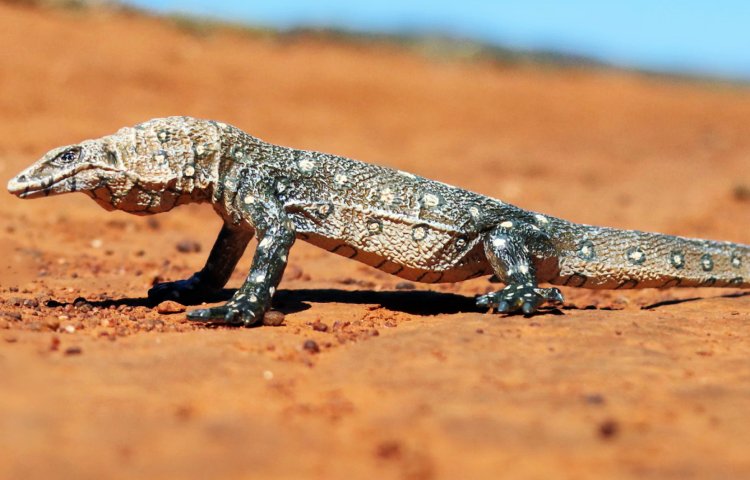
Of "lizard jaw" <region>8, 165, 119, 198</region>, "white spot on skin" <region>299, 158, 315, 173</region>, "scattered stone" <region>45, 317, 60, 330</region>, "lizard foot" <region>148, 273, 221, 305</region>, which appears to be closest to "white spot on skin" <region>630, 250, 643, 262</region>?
"white spot on skin" <region>299, 158, 315, 173</region>

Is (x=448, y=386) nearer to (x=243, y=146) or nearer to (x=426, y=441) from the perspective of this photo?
(x=426, y=441)

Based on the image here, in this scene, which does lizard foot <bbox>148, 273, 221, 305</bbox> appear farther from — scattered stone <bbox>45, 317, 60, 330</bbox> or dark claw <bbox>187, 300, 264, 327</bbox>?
scattered stone <bbox>45, 317, 60, 330</bbox>

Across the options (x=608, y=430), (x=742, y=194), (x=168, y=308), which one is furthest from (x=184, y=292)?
(x=742, y=194)

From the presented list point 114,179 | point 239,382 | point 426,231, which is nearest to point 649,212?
point 426,231

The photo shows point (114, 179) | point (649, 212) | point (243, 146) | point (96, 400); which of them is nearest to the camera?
point (96, 400)

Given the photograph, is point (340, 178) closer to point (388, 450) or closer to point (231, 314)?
point (231, 314)
